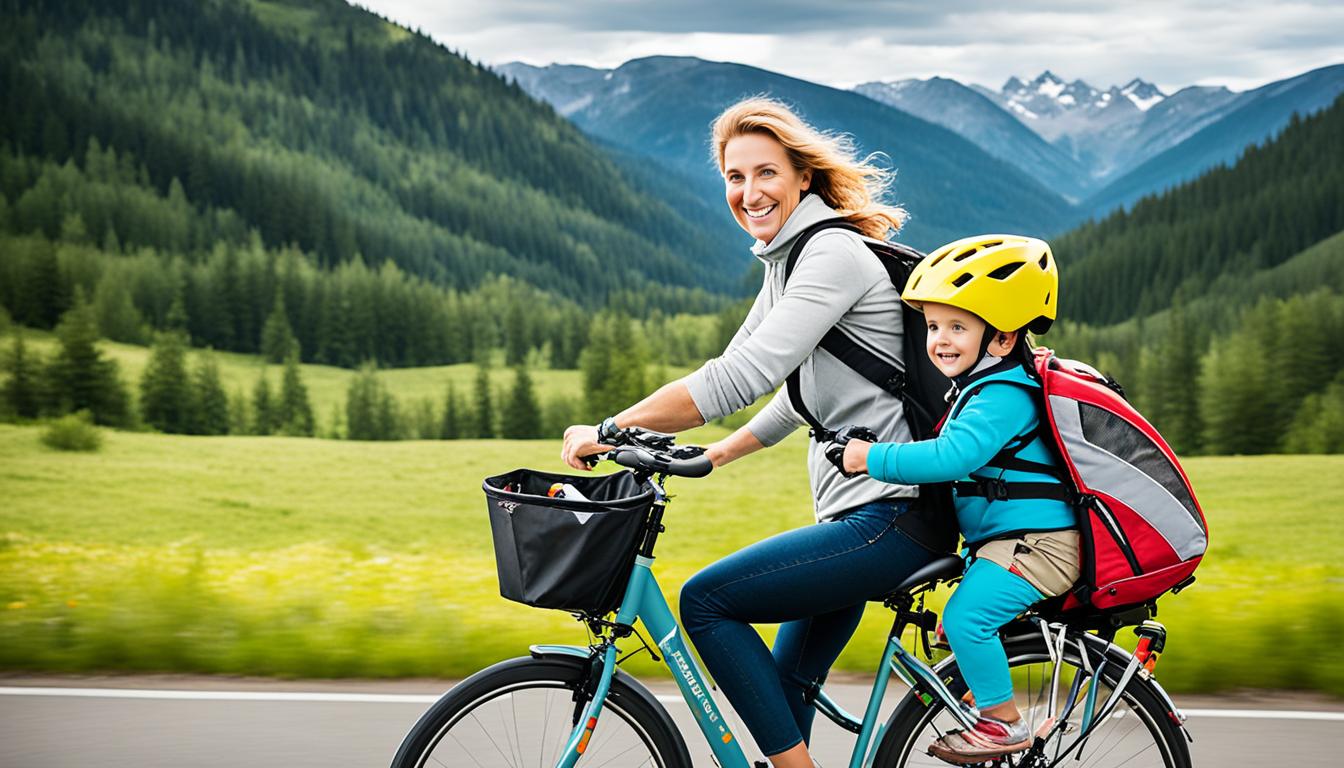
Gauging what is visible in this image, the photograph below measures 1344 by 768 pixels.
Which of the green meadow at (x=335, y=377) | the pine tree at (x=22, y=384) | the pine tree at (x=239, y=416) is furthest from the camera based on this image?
the green meadow at (x=335, y=377)

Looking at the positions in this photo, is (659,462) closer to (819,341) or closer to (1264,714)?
(819,341)

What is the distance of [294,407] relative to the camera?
117m

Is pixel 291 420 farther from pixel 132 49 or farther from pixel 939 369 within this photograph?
pixel 939 369

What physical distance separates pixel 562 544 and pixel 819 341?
76cm

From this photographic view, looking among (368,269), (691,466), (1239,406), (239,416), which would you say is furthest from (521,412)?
(691,466)

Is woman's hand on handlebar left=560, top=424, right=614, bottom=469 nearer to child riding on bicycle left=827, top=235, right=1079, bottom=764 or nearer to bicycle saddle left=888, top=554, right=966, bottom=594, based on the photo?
child riding on bicycle left=827, top=235, right=1079, bottom=764

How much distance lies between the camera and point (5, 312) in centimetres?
12312

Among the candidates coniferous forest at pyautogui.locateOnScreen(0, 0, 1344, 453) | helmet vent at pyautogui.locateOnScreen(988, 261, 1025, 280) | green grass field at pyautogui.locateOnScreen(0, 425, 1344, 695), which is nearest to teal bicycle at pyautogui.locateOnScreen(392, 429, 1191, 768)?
helmet vent at pyautogui.locateOnScreen(988, 261, 1025, 280)

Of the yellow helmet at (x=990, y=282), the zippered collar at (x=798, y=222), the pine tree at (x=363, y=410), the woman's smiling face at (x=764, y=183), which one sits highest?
the pine tree at (x=363, y=410)

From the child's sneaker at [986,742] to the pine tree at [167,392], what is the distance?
111824mm

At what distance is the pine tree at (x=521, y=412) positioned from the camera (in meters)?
107

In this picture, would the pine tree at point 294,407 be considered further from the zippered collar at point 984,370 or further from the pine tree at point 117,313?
the zippered collar at point 984,370

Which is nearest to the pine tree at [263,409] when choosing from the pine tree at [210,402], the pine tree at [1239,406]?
the pine tree at [210,402]

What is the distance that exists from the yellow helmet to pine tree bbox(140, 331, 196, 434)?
11198 cm
